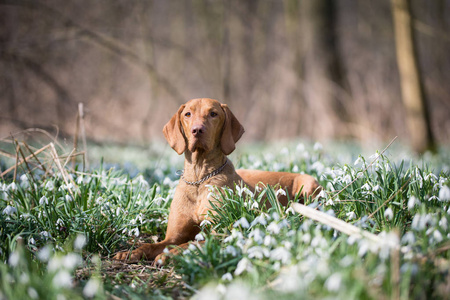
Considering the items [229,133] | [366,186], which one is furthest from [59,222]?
[366,186]

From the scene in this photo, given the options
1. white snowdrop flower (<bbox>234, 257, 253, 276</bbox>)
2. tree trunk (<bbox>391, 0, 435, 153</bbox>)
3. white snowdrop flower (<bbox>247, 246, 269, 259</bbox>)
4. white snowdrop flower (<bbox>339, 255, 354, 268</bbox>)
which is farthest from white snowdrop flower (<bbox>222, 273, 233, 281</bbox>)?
tree trunk (<bbox>391, 0, 435, 153</bbox>)

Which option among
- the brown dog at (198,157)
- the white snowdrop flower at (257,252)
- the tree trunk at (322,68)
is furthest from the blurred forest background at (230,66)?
the white snowdrop flower at (257,252)

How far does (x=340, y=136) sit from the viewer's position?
9.90 meters

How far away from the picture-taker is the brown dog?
3.18 m

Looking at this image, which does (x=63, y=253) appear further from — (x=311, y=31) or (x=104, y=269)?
(x=311, y=31)

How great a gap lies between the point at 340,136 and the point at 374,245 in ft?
27.2

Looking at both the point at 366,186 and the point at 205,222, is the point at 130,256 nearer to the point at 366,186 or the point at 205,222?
the point at 205,222

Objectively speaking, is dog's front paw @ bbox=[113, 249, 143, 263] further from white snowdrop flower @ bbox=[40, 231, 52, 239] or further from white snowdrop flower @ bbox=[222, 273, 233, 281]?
white snowdrop flower @ bbox=[222, 273, 233, 281]

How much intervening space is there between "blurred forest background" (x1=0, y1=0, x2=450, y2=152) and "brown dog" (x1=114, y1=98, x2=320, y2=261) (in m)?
1.72

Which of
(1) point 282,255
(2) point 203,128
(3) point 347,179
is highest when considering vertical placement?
(2) point 203,128

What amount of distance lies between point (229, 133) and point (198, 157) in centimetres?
33

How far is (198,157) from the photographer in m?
3.31

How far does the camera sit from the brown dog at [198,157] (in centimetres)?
318

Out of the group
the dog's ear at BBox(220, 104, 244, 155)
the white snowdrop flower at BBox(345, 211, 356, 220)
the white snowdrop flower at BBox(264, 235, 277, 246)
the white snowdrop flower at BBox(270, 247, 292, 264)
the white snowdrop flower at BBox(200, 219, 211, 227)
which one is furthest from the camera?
the dog's ear at BBox(220, 104, 244, 155)
